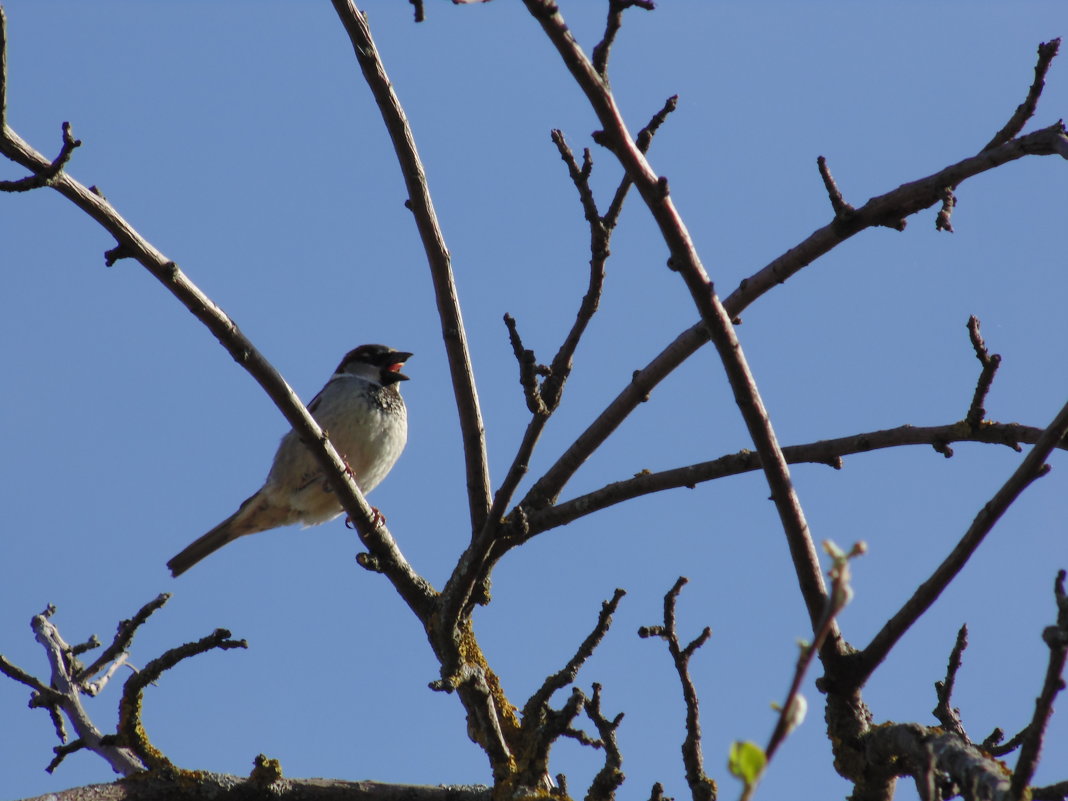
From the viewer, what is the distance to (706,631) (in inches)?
126

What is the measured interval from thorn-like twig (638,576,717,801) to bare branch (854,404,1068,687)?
0.66m

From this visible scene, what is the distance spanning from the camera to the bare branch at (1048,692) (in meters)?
1.36

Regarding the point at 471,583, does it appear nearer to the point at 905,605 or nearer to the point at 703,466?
the point at 703,466

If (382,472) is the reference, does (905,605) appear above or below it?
below

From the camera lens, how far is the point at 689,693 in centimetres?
313

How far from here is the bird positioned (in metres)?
6.38

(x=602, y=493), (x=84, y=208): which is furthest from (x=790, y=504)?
(x=84, y=208)

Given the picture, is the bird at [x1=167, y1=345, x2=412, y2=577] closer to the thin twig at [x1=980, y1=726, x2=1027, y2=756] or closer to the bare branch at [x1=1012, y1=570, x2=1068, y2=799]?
the thin twig at [x1=980, y1=726, x2=1027, y2=756]

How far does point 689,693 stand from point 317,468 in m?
3.63

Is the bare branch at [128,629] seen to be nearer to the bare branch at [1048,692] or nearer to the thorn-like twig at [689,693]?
the thorn-like twig at [689,693]

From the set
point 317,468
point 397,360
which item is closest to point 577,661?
point 317,468

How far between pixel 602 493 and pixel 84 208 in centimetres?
167

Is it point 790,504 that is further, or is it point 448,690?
point 448,690

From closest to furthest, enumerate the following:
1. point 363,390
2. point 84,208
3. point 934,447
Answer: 1. point 84,208
2. point 934,447
3. point 363,390
